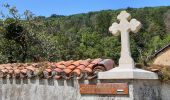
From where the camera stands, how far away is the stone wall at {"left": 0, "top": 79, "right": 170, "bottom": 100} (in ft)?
18.8

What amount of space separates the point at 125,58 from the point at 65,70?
4.07 feet

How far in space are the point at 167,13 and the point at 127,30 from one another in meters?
72.7

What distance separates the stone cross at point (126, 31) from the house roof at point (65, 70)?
1.38 feet

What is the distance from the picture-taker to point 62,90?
21.9 ft

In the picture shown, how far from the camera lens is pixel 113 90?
5.77 metres

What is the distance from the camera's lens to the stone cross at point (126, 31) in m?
5.83

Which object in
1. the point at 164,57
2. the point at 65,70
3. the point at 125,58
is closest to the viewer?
the point at 125,58

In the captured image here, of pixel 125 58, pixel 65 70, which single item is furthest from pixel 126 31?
pixel 65 70

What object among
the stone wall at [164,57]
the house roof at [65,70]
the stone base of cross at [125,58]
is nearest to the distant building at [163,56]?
the stone wall at [164,57]

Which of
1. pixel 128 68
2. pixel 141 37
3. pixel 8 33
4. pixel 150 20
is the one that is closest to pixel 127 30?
pixel 128 68

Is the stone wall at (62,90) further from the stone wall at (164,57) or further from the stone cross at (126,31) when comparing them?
the stone wall at (164,57)

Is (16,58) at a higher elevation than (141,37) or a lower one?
lower

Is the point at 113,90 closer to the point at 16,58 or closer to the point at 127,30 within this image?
the point at 127,30

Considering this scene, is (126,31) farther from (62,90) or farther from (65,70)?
(62,90)
